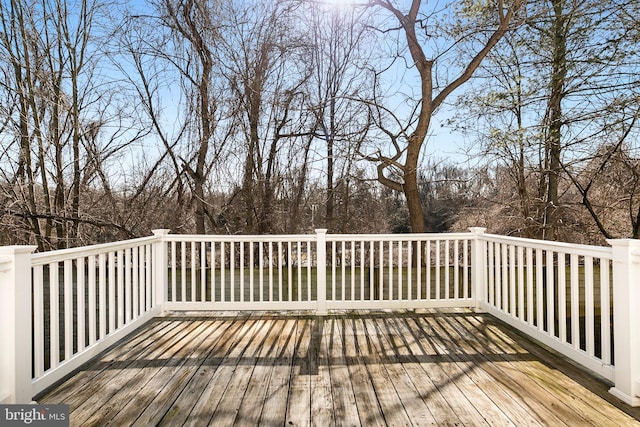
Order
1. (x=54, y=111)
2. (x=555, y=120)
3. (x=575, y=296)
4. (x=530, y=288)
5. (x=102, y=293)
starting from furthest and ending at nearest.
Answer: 1. (x=54, y=111)
2. (x=555, y=120)
3. (x=530, y=288)
4. (x=102, y=293)
5. (x=575, y=296)

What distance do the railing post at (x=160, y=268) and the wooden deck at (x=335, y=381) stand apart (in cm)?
46

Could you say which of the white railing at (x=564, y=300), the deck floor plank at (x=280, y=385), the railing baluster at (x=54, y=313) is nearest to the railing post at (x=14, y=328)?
the railing baluster at (x=54, y=313)

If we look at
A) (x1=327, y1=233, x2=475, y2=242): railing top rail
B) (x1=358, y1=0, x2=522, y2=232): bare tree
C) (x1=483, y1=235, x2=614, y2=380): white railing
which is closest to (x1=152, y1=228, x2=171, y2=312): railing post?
(x1=327, y1=233, x2=475, y2=242): railing top rail

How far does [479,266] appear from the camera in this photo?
363 centimetres

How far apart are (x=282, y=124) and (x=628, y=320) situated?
428cm

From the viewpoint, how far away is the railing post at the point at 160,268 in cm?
353

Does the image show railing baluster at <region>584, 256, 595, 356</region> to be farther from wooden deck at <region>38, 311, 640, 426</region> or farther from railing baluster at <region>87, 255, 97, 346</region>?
railing baluster at <region>87, 255, 97, 346</region>

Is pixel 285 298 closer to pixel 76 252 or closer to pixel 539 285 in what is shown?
pixel 76 252

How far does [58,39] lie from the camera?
15.6 ft

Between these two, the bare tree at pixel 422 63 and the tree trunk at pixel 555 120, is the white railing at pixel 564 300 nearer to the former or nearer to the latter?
the bare tree at pixel 422 63

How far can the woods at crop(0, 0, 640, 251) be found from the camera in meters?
4.61

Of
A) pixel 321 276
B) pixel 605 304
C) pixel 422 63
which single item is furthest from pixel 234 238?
pixel 422 63

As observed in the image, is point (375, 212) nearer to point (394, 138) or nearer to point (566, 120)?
point (394, 138)

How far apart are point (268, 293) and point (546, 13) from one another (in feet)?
15.5
